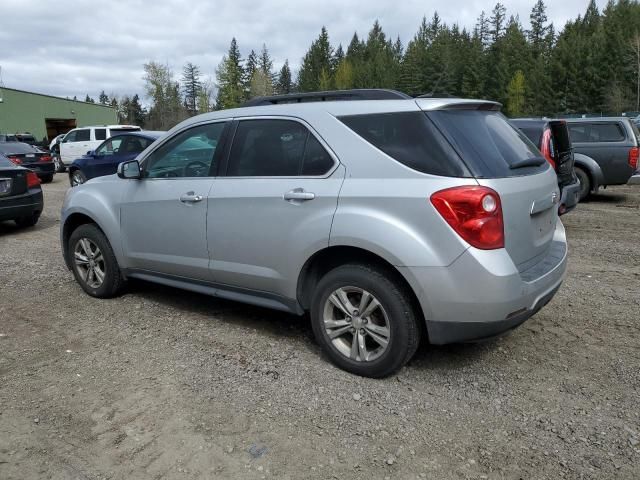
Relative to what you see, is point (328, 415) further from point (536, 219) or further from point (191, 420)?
point (536, 219)

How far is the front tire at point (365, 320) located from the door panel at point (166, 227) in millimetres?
1167

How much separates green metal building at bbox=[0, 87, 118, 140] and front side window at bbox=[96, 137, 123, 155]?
105 feet

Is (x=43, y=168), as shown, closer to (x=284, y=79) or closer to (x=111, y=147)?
(x=111, y=147)

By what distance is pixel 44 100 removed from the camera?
4747 centimetres

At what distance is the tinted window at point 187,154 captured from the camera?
13.9 ft

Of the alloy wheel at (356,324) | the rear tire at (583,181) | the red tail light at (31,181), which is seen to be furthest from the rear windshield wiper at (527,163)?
the red tail light at (31,181)

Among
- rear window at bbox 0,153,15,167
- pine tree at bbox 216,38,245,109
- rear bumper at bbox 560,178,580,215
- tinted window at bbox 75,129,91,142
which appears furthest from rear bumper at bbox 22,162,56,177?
pine tree at bbox 216,38,245,109

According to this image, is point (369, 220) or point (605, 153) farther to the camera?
point (605, 153)

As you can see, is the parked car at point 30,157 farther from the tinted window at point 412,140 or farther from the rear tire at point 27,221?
the tinted window at point 412,140

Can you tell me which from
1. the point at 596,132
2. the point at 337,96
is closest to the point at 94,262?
the point at 337,96

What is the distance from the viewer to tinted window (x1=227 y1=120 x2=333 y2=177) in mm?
3578

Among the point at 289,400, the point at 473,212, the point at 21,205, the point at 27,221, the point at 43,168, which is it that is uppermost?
the point at 473,212

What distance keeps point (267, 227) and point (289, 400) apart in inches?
46.4

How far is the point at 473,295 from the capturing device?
2.99 m
